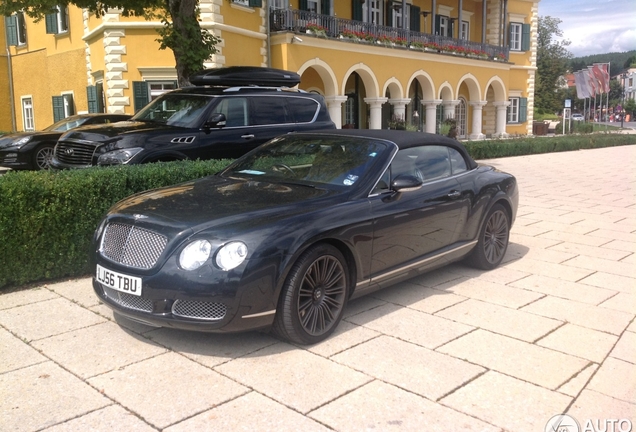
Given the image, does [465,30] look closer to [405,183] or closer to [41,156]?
[41,156]

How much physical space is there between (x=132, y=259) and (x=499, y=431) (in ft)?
8.65

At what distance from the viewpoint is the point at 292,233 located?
4.22 meters

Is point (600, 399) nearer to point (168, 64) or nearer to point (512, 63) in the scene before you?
point (168, 64)

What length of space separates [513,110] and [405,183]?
36057 millimetres

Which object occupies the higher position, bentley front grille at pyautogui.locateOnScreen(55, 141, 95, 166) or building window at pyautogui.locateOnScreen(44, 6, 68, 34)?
building window at pyautogui.locateOnScreen(44, 6, 68, 34)

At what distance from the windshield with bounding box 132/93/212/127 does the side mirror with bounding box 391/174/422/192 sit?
477 cm

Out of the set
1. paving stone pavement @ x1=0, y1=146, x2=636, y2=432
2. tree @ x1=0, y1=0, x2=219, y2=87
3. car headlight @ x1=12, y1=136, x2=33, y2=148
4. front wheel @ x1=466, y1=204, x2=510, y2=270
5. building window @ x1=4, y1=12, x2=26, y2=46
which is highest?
building window @ x1=4, y1=12, x2=26, y2=46

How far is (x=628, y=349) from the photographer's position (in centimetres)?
449

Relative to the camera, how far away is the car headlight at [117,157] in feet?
26.5

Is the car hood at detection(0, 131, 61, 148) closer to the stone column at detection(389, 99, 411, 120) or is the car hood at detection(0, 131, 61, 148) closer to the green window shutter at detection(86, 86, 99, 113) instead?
the green window shutter at detection(86, 86, 99, 113)

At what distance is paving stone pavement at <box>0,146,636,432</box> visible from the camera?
3.41 metres

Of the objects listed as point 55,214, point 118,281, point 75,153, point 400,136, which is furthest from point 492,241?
point 75,153

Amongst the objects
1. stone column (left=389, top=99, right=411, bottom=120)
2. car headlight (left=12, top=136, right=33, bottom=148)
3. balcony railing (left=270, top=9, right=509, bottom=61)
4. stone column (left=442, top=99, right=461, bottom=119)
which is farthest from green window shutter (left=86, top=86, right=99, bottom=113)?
stone column (left=442, top=99, right=461, bottom=119)

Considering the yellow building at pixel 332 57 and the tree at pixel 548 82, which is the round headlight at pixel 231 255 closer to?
the yellow building at pixel 332 57
